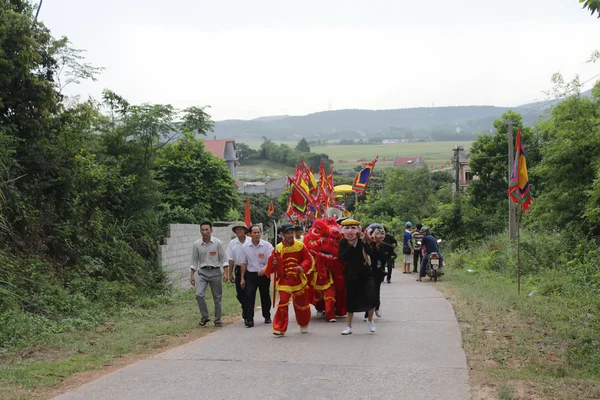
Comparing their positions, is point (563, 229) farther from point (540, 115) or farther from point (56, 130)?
point (56, 130)

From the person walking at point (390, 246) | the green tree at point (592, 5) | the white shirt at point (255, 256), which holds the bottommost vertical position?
the person walking at point (390, 246)

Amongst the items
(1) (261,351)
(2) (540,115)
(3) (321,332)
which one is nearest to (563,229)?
(2) (540,115)

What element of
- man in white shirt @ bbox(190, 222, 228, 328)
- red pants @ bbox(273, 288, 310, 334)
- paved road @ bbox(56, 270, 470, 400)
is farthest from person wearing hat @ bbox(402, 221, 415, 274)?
red pants @ bbox(273, 288, 310, 334)

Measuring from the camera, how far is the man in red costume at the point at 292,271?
1068cm

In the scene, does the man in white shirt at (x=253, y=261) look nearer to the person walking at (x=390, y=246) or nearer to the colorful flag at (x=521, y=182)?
the person walking at (x=390, y=246)

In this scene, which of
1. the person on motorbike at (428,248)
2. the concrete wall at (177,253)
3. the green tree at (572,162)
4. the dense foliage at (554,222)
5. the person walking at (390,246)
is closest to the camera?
the dense foliage at (554,222)

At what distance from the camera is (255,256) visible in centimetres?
1175

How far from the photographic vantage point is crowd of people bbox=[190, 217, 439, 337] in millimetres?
10461

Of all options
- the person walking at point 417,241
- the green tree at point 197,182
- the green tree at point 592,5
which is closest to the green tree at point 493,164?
the green tree at point 197,182

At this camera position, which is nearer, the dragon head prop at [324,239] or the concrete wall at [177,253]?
the dragon head prop at [324,239]

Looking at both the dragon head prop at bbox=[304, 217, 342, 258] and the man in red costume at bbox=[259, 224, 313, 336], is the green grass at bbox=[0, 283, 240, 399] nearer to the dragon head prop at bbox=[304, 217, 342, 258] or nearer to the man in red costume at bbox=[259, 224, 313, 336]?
the man in red costume at bbox=[259, 224, 313, 336]

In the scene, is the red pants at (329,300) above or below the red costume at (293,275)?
below

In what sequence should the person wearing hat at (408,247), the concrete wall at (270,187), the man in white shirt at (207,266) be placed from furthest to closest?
the concrete wall at (270,187), the person wearing hat at (408,247), the man in white shirt at (207,266)

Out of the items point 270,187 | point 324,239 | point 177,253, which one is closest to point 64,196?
point 177,253
